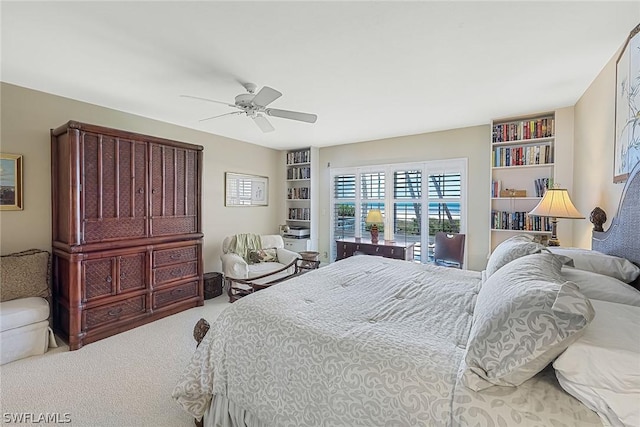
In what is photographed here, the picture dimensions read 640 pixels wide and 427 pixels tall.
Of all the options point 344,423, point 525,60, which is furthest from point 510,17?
point 344,423

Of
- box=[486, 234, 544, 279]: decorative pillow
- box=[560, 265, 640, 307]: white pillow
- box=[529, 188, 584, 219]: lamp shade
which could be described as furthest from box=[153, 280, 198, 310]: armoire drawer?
box=[529, 188, 584, 219]: lamp shade

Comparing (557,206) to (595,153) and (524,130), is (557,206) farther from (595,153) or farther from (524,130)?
(524,130)

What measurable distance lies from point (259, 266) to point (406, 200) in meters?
2.64

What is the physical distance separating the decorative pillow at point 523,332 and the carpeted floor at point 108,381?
70.4 inches

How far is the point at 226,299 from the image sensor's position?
4117 mm

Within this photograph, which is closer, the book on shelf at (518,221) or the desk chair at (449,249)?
the book on shelf at (518,221)

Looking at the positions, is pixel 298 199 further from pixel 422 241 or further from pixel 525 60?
pixel 525 60

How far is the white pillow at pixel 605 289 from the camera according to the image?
1.32m

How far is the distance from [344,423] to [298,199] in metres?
4.80

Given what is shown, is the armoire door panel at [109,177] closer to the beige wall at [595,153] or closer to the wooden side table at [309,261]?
the wooden side table at [309,261]

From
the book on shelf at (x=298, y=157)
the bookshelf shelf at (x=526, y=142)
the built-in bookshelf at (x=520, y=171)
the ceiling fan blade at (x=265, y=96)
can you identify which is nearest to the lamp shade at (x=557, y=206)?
the built-in bookshelf at (x=520, y=171)

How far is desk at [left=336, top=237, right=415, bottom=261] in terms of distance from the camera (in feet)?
14.1

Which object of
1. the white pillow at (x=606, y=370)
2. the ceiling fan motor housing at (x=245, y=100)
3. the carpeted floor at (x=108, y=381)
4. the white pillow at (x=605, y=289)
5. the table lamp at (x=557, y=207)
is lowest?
the carpeted floor at (x=108, y=381)

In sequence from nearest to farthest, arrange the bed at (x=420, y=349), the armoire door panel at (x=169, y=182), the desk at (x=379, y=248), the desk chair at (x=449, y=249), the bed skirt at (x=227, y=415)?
the bed at (x=420, y=349) → the bed skirt at (x=227, y=415) → the armoire door panel at (x=169, y=182) → the desk chair at (x=449, y=249) → the desk at (x=379, y=248)
